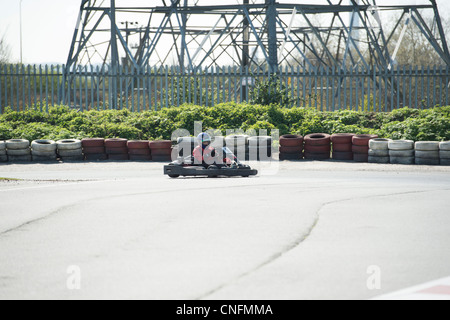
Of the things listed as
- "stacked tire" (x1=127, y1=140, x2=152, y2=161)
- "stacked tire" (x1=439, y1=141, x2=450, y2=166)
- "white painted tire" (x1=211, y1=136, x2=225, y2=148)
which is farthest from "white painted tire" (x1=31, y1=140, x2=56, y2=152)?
"stacked tire" (x1=439, y1=141, x2=450, y2=166)

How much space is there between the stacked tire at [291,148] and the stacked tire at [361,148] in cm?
152

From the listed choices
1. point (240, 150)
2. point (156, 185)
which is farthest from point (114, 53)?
point (156, 185)

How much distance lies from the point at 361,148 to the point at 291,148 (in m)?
1.97

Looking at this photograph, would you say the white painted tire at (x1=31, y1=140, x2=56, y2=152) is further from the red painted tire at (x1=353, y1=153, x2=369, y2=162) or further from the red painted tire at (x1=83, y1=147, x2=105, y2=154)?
the red painted tire at (x1=353, y1=153, x2=369, y2=162)

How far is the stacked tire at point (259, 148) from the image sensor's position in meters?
17.8

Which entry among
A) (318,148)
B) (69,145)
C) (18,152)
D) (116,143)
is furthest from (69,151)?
(318,148)

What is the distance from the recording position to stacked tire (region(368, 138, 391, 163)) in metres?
17.3

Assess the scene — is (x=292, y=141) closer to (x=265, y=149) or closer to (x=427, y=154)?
(x=265, y=149)

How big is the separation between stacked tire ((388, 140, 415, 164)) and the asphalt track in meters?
4.27

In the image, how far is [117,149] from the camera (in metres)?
18.8

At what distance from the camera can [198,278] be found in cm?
525

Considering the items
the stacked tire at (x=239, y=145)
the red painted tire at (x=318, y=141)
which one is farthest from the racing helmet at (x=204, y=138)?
the red painted tire at (x=318, y=141)
